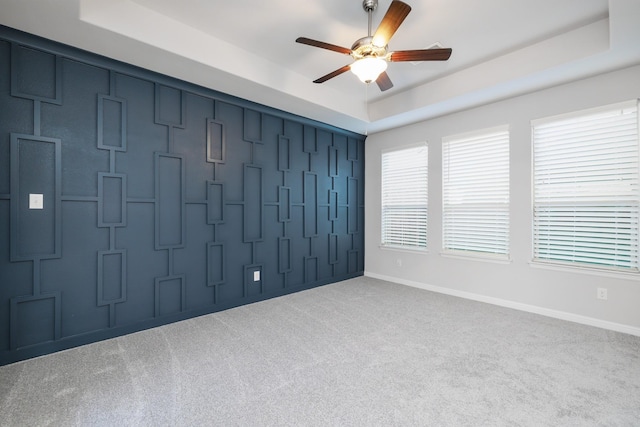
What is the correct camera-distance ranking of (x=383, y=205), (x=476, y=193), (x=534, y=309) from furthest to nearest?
(x=383, y=205) < (x=476, y=193) < (x=534, y=309)

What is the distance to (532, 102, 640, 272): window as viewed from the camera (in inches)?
112

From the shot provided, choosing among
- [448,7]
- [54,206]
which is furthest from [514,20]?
[54,206]

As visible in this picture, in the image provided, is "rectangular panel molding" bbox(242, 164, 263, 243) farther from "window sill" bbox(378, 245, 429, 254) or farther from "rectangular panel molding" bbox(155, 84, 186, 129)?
"window sill" bbox(378, 245, 429, 254)

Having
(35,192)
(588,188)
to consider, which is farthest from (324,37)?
(588,188)

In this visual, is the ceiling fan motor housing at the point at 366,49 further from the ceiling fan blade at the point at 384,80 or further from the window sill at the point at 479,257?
the window sill at the point at 479,257

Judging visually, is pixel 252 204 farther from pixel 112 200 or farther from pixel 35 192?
pixel 35 192

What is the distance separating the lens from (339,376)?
2088 mm

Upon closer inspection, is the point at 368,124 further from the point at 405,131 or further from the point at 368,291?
the point at 368,291

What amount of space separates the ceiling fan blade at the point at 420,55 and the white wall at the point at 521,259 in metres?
1.92

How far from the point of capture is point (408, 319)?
10.5 feet

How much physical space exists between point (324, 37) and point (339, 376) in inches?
115

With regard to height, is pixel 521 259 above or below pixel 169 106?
below

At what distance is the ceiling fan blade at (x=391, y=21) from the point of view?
70.1 inches

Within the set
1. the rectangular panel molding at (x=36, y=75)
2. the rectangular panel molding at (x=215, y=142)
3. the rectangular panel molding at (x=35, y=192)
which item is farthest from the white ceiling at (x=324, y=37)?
the rectangular panel molding at (x=35, y=192)
